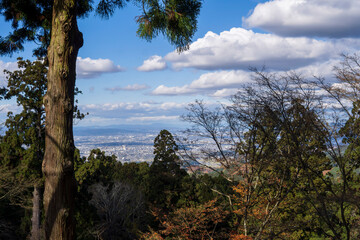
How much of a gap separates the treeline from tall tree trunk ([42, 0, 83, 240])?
5912 millimetres

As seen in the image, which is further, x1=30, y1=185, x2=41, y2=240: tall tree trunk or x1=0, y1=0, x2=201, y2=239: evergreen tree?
x1=30, y1=185, x2=41, y2=240: tall tree trunk

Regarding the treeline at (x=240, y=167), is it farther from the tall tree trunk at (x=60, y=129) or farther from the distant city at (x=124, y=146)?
the distant city at (x=124, y=146)

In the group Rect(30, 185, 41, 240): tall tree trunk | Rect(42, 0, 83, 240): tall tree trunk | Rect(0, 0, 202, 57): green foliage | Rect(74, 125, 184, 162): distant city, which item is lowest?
Rect(74, 125, 184, 162): distant city

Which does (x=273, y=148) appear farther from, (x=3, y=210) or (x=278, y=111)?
(x=3, y=210)

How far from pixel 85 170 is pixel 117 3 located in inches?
426

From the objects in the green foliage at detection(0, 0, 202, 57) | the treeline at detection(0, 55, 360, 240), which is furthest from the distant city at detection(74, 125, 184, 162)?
the green foliage at detection(0, 0, 202, 57)

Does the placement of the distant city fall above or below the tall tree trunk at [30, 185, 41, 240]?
below

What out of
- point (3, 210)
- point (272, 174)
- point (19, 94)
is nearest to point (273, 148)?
point (272, 174)

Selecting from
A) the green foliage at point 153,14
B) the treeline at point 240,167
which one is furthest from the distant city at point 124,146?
the green foliage at point 153,14

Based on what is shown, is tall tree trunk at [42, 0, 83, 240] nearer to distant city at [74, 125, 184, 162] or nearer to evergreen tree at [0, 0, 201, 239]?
evergreen tree at [0, 0, 201, 239]

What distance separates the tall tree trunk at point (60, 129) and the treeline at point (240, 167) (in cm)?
591

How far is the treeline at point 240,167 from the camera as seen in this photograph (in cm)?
902

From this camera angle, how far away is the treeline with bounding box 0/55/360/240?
9.02m

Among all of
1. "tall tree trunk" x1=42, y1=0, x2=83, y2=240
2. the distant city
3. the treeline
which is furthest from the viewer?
the distant city
